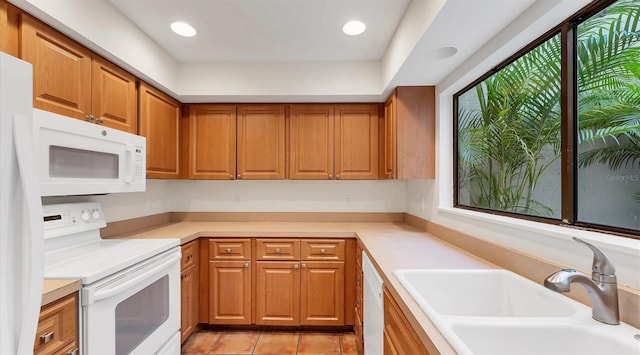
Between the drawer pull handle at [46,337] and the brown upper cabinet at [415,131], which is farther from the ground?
the brown upper cabinet at [415,131]

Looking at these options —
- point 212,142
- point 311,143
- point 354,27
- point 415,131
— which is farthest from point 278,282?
point 354,27

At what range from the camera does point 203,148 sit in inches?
111

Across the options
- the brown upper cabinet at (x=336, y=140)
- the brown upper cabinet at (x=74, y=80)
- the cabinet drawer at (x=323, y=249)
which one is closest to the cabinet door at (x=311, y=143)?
the brown upper cabinet at (x=336, y=140)

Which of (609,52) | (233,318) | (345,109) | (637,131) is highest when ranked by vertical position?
(345,109)

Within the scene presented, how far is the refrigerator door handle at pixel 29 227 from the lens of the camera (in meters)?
0.76

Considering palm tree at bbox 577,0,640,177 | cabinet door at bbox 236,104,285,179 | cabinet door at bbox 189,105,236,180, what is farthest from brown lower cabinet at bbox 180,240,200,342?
palm tree at bbox 577,0,640,177

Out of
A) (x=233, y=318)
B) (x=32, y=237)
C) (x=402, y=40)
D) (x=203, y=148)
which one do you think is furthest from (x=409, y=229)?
(x=32, y=237)

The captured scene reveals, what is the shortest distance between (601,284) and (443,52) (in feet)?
4.67

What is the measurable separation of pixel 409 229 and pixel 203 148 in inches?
82.3

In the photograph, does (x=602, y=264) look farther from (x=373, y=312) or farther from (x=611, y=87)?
(x=373, y=312)

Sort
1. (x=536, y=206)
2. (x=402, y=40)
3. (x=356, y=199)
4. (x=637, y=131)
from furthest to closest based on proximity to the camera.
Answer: (x=356, y=199) → (x=402, y=40) → (x=536, y=206) → (x=637, y=131)

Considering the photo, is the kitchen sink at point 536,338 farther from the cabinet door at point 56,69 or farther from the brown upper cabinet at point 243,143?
the brown upper cabinet at point 243,143

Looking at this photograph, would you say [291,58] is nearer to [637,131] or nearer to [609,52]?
[609,52]

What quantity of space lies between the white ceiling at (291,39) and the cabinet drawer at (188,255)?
4.35 feet
